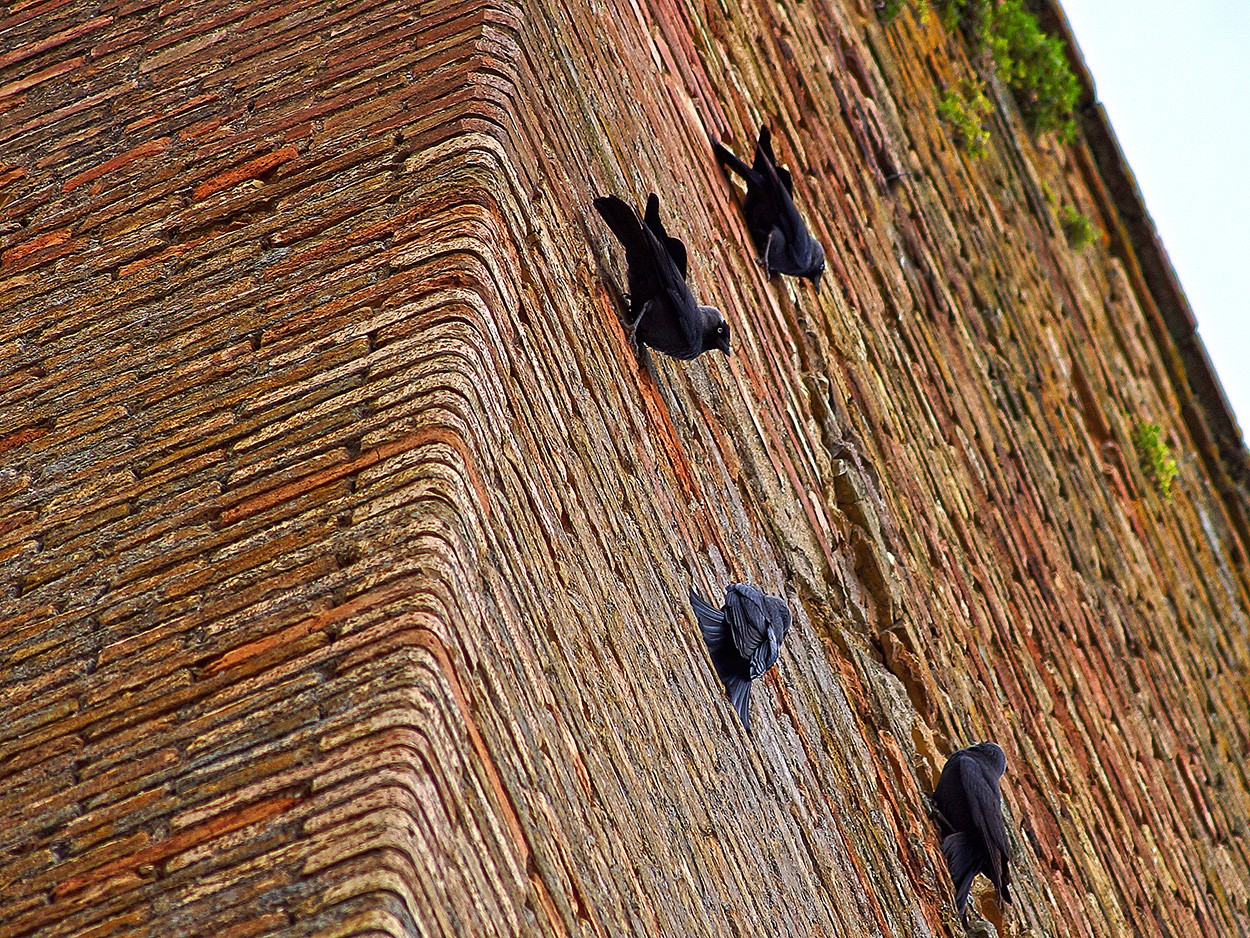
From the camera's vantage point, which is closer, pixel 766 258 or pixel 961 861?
pixel 961 861

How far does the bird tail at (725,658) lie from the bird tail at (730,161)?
183 centimetres

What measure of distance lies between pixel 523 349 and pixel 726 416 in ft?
4.25

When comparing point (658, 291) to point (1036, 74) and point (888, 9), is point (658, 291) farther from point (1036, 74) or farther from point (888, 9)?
point (1036, 74)

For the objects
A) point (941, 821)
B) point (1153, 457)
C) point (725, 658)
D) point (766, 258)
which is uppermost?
point (766, 258)

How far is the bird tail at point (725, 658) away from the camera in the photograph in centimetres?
354

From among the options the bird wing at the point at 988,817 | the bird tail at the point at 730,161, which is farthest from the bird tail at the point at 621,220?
the bird wing at the point at 988,817

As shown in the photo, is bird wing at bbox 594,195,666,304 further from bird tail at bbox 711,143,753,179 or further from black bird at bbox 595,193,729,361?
bird tail at bbox 711,143,753,179

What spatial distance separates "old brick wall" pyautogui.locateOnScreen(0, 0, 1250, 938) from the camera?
2438mm

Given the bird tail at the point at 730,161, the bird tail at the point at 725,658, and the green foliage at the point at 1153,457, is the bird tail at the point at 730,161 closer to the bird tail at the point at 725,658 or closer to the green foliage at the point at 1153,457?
the bird tail at the point at 725,658

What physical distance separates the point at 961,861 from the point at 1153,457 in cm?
500

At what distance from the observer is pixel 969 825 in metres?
4.59

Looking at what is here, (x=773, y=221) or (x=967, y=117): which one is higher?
(x=967, y=117)

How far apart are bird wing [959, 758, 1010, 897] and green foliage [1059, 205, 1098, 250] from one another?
5.40 metres

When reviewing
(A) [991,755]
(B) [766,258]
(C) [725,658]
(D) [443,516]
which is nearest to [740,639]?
(C) [725,658]
